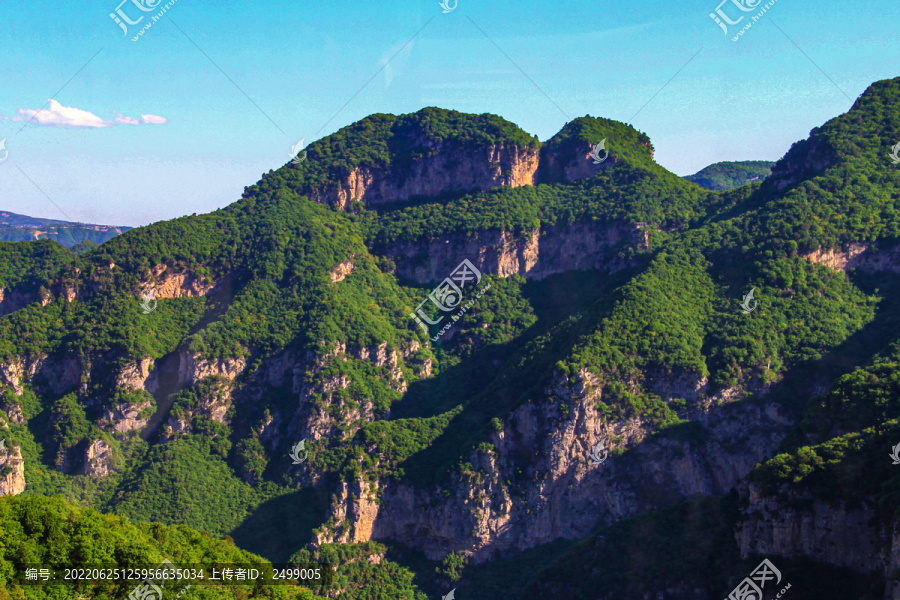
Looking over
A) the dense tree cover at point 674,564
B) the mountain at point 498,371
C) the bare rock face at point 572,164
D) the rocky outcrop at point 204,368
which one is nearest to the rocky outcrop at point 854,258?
the mountain at point 498,371

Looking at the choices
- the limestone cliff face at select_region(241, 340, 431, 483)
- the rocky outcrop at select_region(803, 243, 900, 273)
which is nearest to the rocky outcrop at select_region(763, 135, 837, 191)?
the rocky outcrop at select_region(803, 243, 900, 273)

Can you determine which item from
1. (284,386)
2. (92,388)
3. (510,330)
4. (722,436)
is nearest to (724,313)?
(722,436)

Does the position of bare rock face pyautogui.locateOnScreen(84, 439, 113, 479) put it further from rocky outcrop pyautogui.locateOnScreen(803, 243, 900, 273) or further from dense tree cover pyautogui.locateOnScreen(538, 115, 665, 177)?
rocky outcrop pyautogui.locateOnScreen(803, 243, 900, 273)

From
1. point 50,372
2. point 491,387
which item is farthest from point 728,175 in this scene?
point 50,372

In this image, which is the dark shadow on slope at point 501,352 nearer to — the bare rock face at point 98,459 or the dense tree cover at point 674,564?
the bare rock face at point 98,459

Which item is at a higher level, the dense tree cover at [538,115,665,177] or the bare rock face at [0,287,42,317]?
the dense tree cover at [538,115,665,177]

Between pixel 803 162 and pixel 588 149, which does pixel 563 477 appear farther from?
pixel 588 149

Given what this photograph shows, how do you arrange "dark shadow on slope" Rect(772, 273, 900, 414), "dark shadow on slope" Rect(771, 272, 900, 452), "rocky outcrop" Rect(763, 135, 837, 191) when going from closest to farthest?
"dark shadow on slope" Rect(771, 272, 900, 452) < "dark shadow on slope" Rect(772, 273, 900, 414) < "rocky outcrop" Rect(763, 135, 837, 191)
